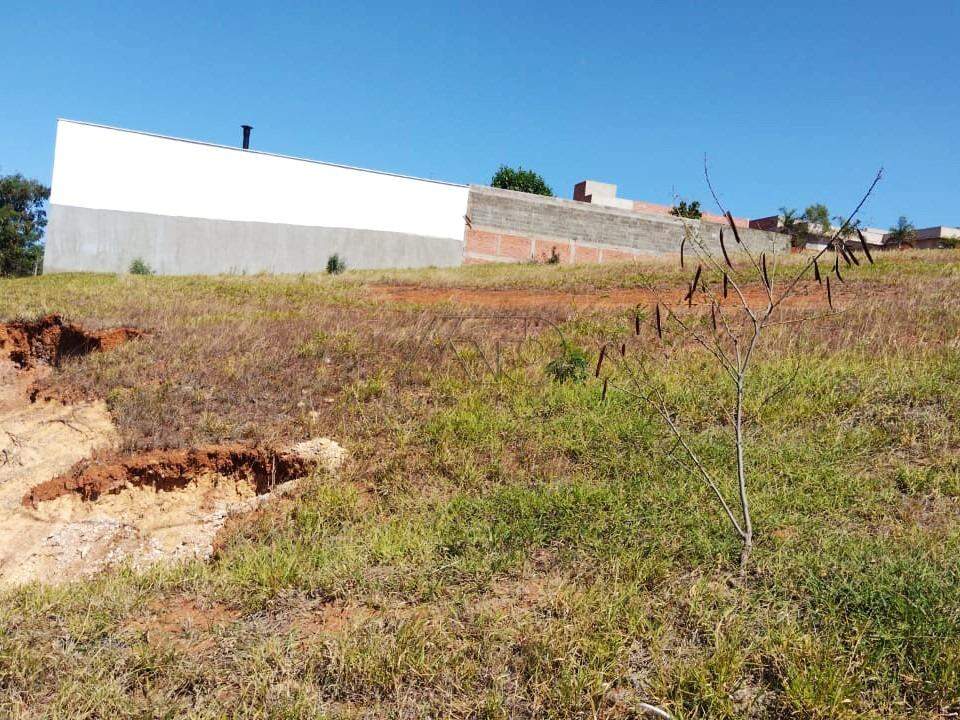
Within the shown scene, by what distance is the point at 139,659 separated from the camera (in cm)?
304

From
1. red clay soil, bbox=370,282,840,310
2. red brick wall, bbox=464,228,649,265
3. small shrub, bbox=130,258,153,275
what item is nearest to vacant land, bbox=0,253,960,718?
red clay soil, bbox=370,282,840,310

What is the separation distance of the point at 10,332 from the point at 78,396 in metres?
2.95

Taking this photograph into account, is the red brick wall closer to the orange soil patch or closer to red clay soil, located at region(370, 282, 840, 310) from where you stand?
red clay soil, located at region(370, 282, 840, 310)

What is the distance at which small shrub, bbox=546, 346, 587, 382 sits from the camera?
235 inches

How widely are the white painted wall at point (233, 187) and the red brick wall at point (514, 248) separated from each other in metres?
0.82

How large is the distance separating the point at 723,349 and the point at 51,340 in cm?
739

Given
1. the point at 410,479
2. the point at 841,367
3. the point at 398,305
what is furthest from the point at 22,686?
the point at 398,305

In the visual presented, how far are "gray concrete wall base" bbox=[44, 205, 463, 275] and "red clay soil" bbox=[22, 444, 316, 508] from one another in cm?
1959

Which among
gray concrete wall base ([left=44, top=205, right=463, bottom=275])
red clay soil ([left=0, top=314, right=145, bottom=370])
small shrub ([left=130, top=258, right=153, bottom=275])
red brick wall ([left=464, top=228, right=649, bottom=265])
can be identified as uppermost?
red brick wall ([left=464, top=228, right=649, bottom=265])

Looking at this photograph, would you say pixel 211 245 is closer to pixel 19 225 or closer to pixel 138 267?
pixel 138 267

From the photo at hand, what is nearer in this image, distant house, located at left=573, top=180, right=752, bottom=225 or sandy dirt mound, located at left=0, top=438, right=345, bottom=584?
sandy dirt mound, located at left=0, top=438, right=345, bottom=584

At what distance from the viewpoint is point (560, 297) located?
1152 cm

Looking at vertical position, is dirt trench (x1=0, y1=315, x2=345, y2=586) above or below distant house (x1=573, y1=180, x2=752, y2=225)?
below

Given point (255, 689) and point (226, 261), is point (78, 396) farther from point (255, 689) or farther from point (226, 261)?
point (226, 261)
